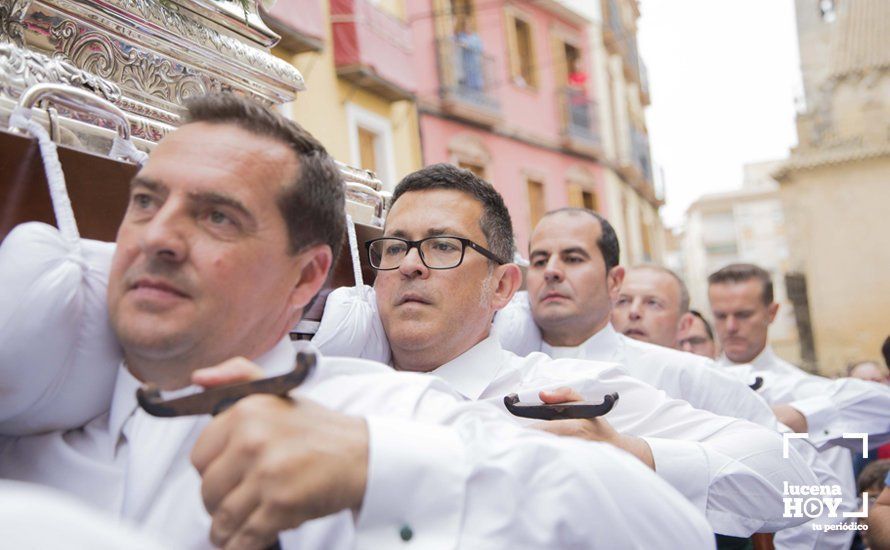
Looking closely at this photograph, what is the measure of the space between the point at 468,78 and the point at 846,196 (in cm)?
839

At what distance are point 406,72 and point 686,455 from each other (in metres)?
10.8

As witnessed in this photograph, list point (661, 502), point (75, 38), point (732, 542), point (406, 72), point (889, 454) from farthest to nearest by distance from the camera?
1. point (406, 72)
2. point (889, 454)
3. point (732, 542)
4. point (75, 38)
5. point (661, 502)

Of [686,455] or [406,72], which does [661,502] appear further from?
[406,72]

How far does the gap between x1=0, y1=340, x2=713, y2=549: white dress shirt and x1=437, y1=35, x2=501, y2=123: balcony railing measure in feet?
40.8

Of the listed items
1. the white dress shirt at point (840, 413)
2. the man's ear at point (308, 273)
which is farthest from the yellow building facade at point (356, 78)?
the man's ear at point (308, 273)

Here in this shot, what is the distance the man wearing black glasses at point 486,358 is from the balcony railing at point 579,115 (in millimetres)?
14430

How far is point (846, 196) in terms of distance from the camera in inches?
733

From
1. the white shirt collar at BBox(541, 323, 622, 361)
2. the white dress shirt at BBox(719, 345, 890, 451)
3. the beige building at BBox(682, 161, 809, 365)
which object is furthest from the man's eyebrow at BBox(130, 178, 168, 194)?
the beige building at BBox(682, 161, 809, 365)

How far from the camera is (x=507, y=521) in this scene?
134 centimetres

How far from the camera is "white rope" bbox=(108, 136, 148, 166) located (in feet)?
5.62

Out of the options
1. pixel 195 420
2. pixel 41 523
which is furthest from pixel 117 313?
pixel 41 523

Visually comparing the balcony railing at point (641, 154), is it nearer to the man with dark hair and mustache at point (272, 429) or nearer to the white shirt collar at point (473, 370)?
the white shirt collar at point (473, 370)

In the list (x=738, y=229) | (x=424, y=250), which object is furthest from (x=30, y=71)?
(x=738, y=229)

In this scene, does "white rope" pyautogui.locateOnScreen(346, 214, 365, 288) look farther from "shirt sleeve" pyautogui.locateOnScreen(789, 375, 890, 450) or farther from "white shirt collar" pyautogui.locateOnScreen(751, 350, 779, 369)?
"white shirt collar" pyautogui.locateOnScreen(751, 350, 779, 369)
